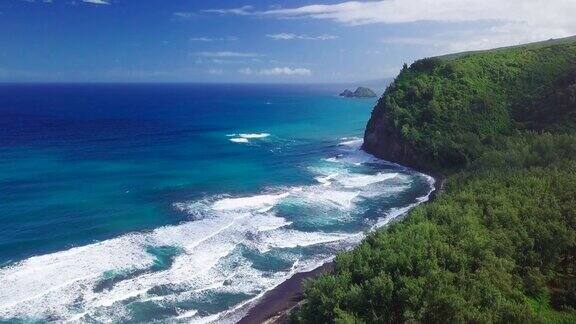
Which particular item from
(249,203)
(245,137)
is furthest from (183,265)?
(245,137)

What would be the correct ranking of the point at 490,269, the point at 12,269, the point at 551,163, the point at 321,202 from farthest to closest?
the point at 321,202, the point at 551,163, the point at 12,269, the point at 490,269

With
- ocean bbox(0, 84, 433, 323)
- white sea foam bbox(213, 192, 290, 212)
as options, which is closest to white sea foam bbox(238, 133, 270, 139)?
ocean bbox(0, 84, 433, 323)

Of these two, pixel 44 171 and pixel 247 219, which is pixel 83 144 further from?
pixel 247 219

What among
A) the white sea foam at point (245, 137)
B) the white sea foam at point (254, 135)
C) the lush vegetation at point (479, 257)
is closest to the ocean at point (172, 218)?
the white sea foam at point (245, 137)

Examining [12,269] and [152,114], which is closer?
[12,269]

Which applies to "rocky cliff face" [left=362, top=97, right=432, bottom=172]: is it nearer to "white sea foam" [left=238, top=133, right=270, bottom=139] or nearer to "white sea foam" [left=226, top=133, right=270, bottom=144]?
"white sea foam" [left=226, top=133, right=270, bottom=144]

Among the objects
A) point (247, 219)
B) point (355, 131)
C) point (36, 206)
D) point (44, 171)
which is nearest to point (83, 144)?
point (44, 171)
